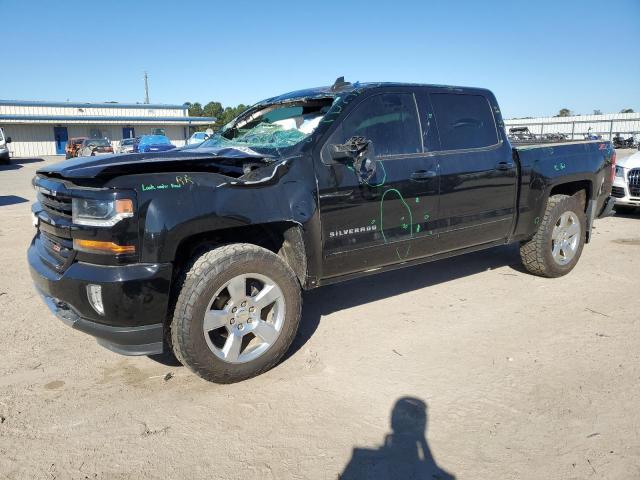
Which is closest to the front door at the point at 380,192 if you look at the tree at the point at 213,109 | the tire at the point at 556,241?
the tire at the point at 556,241

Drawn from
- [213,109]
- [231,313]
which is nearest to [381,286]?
[231,313]

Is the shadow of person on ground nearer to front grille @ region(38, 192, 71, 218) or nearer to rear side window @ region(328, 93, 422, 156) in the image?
rear side window @ region(328, 93, 422, 156)

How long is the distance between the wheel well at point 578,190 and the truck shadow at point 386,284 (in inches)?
38.5

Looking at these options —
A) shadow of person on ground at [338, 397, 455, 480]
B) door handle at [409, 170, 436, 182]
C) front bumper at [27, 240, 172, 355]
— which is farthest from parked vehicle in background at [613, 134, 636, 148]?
front bumper at [27, 240, 172, 355]

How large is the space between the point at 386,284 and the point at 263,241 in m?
2.00

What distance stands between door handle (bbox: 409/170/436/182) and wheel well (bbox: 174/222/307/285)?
110 cm

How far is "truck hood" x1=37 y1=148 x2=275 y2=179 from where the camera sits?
2.80 meters

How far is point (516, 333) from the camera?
3975 millimetres

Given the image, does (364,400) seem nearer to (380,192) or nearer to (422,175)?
(380,192)

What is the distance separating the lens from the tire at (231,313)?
2.95m

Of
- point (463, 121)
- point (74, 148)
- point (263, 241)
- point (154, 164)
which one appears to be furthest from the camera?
point (74, 148)

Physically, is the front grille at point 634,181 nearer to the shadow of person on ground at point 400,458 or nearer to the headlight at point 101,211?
the shadow of person on ground at point 400,458

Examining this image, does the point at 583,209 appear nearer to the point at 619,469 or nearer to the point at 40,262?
the point at 619,469

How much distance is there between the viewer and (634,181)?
29.0 feet
